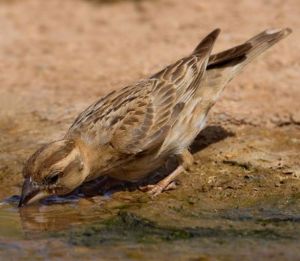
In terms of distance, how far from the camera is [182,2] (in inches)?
501

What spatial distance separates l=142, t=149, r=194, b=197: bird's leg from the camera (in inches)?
311

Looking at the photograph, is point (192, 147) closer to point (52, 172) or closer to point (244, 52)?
point (244, 52)

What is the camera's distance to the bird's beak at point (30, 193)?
743 cm

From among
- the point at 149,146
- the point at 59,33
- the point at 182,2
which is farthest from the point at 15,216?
the point at 182,2

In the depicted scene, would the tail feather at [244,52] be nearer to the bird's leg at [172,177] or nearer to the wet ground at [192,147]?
the wet ground at [192,147]

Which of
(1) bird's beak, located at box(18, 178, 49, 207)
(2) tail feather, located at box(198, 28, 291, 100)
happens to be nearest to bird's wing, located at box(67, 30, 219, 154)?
(2) tail feather, located at box(198, 28, 291, 100)

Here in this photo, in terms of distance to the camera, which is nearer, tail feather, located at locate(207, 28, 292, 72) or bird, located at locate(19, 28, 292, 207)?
bird, located at locate(19, 28, 292, 207)

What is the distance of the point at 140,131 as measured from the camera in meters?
8.15

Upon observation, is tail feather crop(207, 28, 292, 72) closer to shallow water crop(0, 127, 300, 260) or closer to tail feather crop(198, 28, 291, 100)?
tail feather crop(198, 28, 291, 100)

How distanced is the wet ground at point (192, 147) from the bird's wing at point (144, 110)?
479 millimetres

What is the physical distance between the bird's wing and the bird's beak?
29.9 inches

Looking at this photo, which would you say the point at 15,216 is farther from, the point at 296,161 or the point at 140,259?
the point at 296,161

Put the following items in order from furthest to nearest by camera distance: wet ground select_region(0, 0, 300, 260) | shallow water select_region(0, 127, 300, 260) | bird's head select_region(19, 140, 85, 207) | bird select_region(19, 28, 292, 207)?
bird select_region(19, 28, 292, 207) → bird's head select_region(19, 140, 85, 207) → wet ground select_region(0, 0, 300, 260) → shallow water select_region(0, 127, 300, 260)

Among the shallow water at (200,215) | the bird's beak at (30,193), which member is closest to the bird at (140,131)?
the bird's beak at (30,193)
